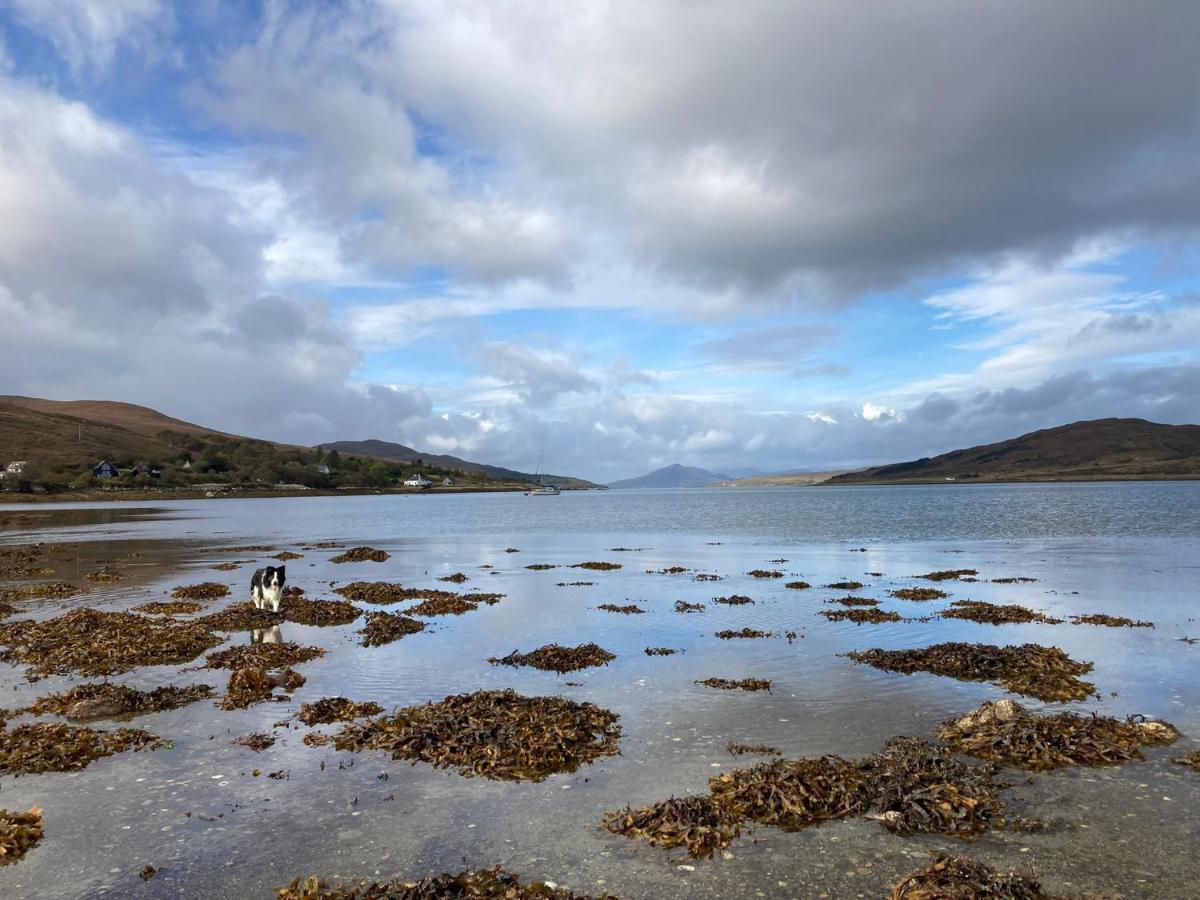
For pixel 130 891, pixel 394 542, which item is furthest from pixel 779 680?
pixel 394 542

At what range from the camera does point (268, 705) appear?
1399cm

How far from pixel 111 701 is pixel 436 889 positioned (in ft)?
34.1

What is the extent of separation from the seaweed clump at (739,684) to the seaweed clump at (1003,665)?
3677mm

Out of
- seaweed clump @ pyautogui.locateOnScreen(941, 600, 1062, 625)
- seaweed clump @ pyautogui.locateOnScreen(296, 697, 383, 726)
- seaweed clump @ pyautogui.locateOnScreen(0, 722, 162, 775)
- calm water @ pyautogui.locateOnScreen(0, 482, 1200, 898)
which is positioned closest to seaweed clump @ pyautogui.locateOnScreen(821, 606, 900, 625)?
calm water @ pyautogui.locateOnScreen(0, 482, 1200, 898)

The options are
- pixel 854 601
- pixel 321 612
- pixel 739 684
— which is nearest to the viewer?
pixel 739 684

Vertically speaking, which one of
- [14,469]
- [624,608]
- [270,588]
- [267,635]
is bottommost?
[267,635]

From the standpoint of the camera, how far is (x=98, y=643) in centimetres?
1878

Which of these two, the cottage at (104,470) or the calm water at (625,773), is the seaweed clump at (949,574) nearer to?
the calm water at (625,773)

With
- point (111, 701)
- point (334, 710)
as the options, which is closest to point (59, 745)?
Answer: point (111, 701)

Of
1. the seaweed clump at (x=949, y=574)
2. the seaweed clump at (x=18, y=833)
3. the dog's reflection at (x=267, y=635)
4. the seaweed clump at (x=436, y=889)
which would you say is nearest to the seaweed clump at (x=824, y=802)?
the seaweed clump at (x=436, y=889)

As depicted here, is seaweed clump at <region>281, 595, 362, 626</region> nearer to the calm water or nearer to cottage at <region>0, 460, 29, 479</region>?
the calm water

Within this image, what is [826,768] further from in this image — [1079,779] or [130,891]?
[130,891]

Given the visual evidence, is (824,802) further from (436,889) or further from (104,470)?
(104,470)

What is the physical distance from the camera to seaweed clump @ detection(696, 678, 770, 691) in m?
15.0
